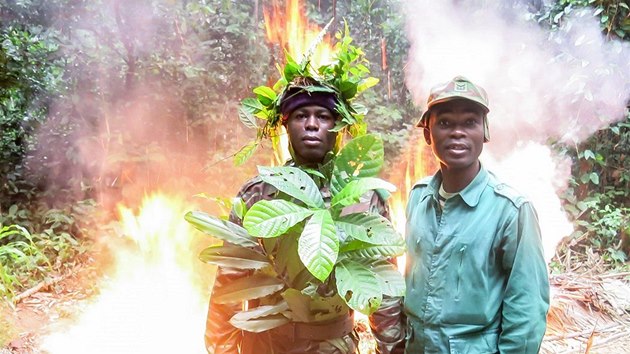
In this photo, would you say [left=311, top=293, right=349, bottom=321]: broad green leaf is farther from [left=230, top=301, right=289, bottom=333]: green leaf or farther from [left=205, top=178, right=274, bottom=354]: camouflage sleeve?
[left=205, top=178, right=274, bottom=354]: camouflage sleeve

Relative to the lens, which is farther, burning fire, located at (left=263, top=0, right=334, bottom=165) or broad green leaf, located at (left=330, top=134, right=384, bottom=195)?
burning fire, located at (left=263, top=0, right=334, bottom=165)

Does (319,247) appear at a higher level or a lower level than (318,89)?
lower

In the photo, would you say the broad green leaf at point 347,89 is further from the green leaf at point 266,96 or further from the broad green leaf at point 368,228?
the broad green leaf at point 368,228

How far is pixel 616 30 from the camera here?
6.18 m

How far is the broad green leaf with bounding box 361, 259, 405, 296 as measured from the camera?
1.43 metres

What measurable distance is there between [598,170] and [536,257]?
619 centimetres

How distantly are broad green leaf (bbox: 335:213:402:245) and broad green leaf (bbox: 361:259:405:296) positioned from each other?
5.4 inches

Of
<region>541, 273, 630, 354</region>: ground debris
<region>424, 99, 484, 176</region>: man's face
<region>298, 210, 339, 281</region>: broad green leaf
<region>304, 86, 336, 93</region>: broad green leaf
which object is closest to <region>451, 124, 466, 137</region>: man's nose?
<region>424, 99, 484, 176</region>: man's face

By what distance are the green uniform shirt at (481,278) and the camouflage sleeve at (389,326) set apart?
83 mm

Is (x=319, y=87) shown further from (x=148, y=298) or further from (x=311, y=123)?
(x=148, y=298)

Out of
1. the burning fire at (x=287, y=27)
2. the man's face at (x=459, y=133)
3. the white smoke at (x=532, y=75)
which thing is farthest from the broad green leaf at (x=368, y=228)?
the burning fire at (x=287, y=27)

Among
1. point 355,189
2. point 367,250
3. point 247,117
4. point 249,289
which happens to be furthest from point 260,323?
point 247,117

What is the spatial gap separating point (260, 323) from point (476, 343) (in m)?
0.76

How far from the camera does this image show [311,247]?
50.2 inches
